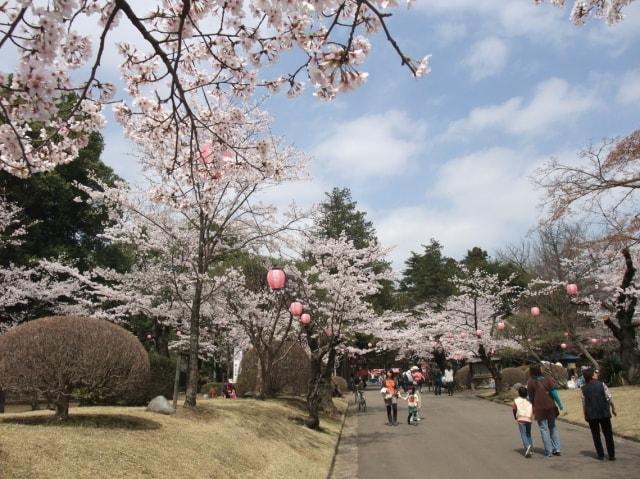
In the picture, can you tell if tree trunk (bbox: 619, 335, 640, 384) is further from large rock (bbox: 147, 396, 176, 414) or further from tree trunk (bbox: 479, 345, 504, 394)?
large rock (bbox: 147, 396, 176, 414)

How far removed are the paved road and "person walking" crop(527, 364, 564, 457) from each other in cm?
29

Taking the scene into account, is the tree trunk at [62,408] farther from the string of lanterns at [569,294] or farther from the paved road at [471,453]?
the string of lanterns at [569,294]

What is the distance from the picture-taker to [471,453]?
10.8 m

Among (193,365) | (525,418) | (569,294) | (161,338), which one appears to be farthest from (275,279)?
(161,338)

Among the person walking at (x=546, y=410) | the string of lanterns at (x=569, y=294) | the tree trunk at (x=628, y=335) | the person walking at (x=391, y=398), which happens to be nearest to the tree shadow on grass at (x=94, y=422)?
the person walking at (x=546, y=410)

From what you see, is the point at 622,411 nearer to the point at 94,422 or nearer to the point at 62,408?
the point at 94,422

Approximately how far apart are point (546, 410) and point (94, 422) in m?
8.46

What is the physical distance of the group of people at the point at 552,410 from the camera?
902 cm

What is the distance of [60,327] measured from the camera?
8.17 m

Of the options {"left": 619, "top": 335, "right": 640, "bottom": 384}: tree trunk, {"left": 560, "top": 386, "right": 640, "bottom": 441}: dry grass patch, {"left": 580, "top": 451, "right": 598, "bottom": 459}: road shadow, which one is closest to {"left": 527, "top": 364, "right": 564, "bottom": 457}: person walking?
{"left": 580, "top": 451, "right": 598, "bottom": 459}: road shadow

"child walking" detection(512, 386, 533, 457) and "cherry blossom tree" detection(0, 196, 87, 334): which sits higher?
"cherry blossom tree" detection(0, 196, 87, 334)

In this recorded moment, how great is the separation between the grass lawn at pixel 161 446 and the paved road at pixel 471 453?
1266 mm

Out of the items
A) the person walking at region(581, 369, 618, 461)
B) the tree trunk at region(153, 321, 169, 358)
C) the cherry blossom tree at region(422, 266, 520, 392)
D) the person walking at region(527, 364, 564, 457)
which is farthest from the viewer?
the cherry blossom tree at region(422, 266, 520, 392)

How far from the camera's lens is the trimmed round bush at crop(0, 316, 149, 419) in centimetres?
781
